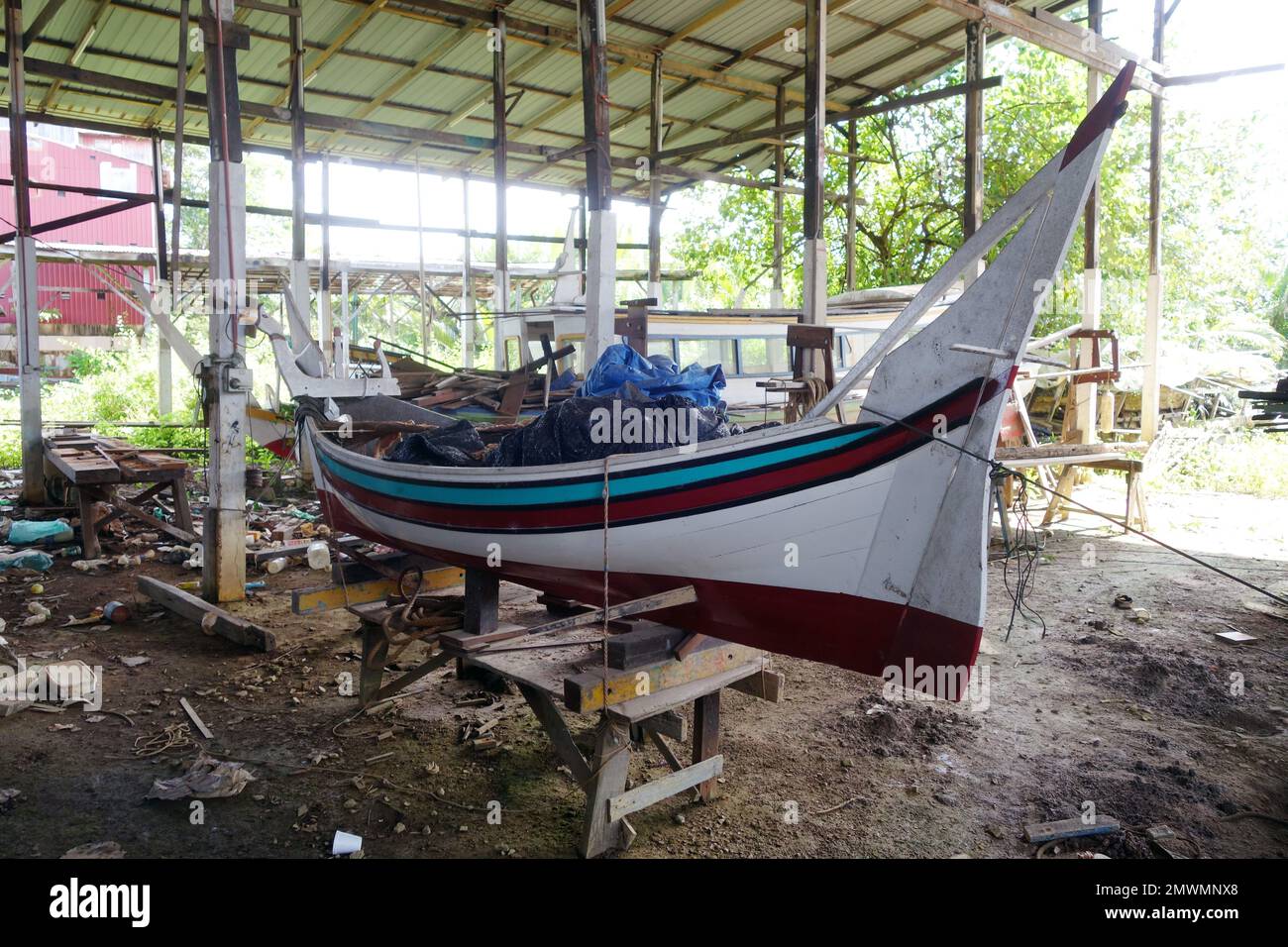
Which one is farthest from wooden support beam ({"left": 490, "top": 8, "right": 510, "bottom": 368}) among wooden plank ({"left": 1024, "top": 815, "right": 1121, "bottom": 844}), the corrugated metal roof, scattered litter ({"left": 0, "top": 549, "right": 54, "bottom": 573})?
wooden plank ({"left": 1024, "top": 815, "right": 1121, "bottom": 844})

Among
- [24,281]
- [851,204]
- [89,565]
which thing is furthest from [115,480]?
[851,204]

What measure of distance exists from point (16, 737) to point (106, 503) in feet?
14.7

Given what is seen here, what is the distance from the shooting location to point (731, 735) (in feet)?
15.6

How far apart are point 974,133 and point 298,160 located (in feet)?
30.7

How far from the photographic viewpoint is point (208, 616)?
6.06 meters

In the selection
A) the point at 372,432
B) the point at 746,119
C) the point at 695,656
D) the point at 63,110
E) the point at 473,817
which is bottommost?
the point at 473,817

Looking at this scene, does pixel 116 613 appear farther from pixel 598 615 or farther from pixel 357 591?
pixel 598 615

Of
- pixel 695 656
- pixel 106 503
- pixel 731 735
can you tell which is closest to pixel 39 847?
pixel 695 656

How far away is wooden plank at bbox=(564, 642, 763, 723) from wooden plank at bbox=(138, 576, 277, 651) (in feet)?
10.5

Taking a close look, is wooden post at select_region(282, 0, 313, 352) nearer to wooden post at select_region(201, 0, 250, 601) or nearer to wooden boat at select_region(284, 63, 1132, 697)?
wooden post at select_region(201, 0, 250, 601)

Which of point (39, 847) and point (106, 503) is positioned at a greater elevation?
point (106, 503)

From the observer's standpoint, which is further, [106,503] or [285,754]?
[106,503]

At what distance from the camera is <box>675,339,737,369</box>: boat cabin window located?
37.8 feet

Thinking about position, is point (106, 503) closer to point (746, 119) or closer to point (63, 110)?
point (63, 110)
